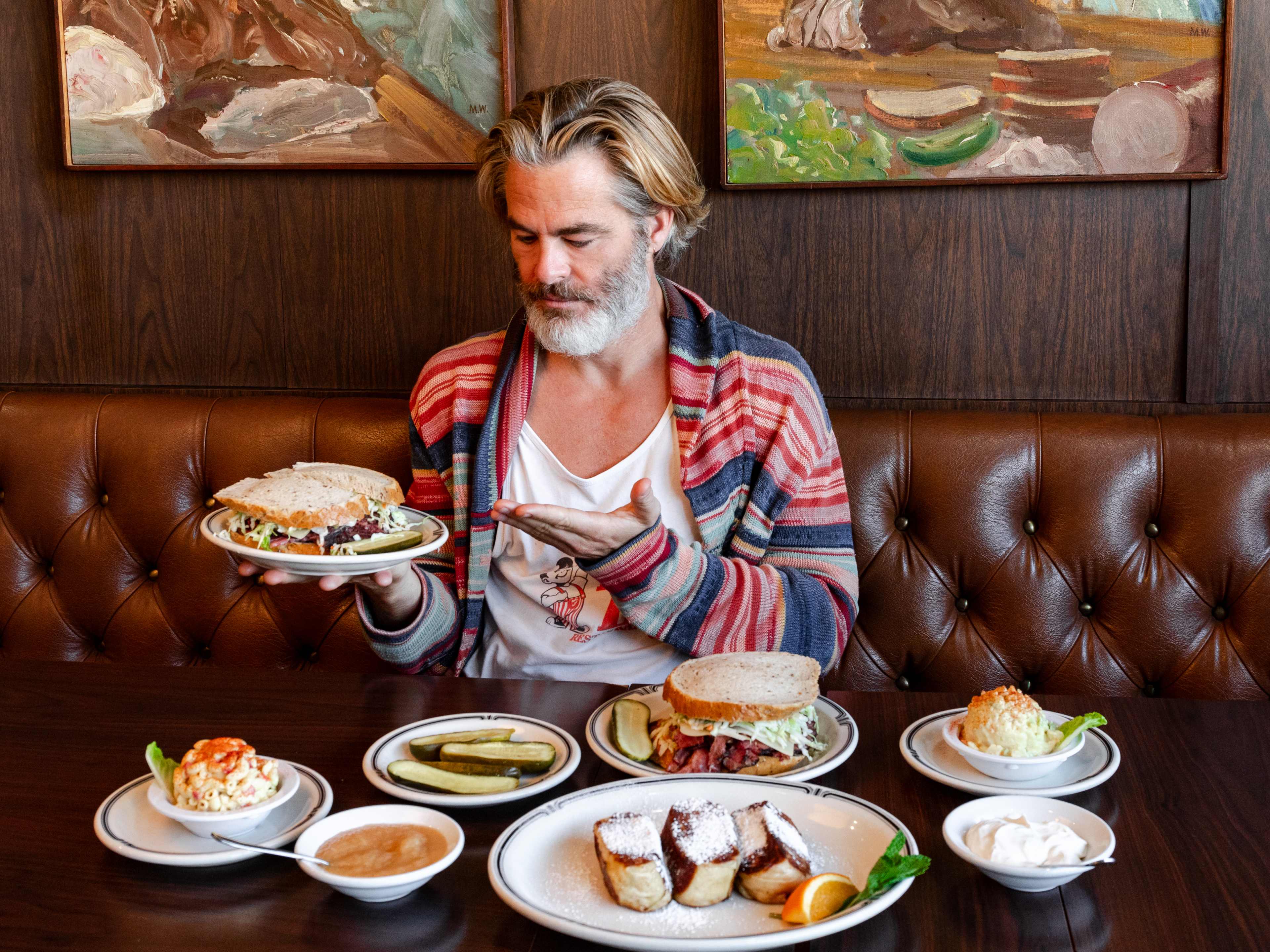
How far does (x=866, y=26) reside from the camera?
7.06 ft

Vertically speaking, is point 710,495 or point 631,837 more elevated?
point 710,495

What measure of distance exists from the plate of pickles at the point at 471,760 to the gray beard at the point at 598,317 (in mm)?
751

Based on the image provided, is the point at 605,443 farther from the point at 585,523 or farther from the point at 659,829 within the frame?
the point at 659,829

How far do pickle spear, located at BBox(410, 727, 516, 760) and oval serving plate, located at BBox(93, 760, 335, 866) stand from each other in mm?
109

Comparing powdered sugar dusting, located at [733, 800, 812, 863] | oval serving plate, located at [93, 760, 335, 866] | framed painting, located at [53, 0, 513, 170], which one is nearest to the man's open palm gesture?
oval serving plate, located at [93, 760, 335, 866]

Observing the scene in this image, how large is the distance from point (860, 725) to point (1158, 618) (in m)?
0.92

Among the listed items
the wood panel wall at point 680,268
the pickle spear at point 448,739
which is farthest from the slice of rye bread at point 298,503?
the wood panel wall at point 680,268

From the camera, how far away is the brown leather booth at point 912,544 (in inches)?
78.4

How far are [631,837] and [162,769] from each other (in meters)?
0.51

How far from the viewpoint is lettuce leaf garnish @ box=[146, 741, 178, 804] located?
112cm

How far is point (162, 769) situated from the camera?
1.13 metres

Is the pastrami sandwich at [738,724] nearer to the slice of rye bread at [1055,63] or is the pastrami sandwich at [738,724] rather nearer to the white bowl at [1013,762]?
the white bowl at [1013,762]

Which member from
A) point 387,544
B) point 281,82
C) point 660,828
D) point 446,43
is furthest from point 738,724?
point 281,82

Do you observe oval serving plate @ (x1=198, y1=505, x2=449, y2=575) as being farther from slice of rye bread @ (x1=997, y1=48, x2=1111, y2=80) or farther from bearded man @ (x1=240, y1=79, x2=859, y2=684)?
slice of rye bread @ (x1=997, y1=48, x2=1111, y2=80)
